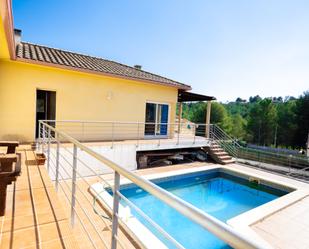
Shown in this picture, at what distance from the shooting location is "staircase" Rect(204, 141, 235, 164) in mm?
13643

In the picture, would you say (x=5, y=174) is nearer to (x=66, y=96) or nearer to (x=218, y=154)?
(x=66, y=96)

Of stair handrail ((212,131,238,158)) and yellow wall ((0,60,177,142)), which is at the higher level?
yellow wall ((0,60,177,142))

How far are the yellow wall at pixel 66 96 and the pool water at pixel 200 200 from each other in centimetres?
470

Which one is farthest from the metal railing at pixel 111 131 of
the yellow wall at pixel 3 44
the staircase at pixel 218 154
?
the yellow wall at pixel 3 44

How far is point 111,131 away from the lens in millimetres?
12055

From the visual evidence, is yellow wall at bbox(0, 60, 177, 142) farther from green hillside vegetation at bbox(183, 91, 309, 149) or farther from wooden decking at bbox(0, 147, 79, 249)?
green hillside vegetation at bbox(183, 91, 309, 149)

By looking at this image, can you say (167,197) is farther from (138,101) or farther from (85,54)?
(85,54)

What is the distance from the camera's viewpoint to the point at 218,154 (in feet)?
45.8

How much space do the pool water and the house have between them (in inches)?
182

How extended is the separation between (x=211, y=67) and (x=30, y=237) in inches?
813

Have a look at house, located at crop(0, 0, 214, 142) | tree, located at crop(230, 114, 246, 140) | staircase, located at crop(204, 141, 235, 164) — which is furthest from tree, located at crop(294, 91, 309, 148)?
house, located at crop(0, 0, 214, 142)

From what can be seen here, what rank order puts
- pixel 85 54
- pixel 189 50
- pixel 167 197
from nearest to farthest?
pixel 167 197
pixel 85 54
pixel 189 50

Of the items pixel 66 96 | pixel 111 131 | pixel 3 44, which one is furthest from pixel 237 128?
pixel 3 44

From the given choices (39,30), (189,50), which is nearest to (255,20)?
(189,50)
